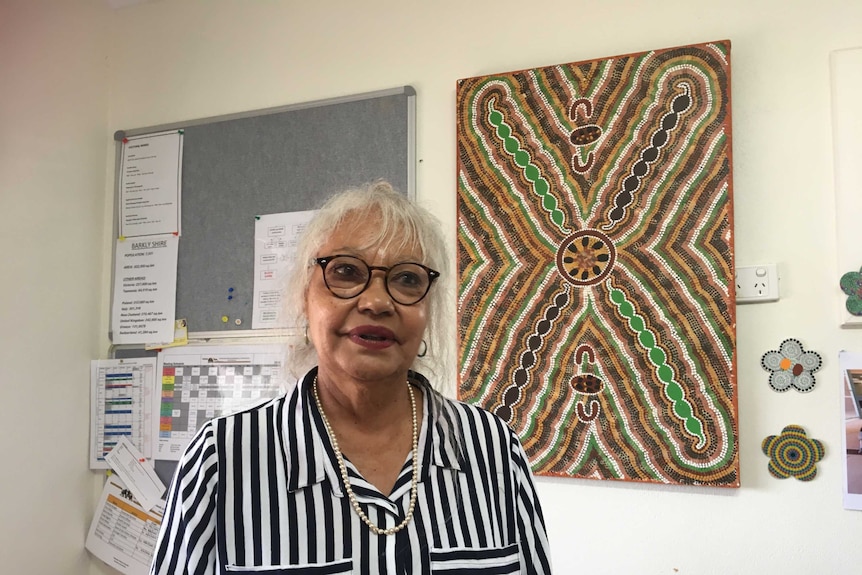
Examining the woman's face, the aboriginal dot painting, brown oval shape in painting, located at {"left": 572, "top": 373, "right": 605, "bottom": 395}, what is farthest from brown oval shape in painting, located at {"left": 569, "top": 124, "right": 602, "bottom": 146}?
the woman's face

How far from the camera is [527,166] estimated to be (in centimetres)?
166

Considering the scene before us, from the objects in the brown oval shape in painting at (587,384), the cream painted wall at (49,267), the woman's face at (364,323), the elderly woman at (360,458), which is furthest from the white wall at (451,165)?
the woman's face at (364,323)

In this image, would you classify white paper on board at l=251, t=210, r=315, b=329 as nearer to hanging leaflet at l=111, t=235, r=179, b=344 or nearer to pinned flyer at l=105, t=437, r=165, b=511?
hanging leaflet at l=111, t=235, r=179, b=344

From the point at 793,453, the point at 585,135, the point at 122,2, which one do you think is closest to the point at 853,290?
the point at 793,453

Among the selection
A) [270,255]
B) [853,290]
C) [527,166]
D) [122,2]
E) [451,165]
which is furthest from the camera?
[122,2]

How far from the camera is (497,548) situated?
38.6 inches

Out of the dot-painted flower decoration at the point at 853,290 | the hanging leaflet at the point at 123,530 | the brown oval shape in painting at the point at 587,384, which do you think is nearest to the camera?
the dot-painted flower decoration at the point at 853,290

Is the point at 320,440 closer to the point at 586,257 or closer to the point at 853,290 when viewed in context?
the point at 586,257

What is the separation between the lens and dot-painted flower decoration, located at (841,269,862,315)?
4.56ft

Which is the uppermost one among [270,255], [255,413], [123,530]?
[270,255]

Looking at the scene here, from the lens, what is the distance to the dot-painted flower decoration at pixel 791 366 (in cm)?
143

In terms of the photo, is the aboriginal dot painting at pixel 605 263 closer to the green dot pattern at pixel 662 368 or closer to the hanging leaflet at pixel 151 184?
the green dot pattern at pixel 662 368

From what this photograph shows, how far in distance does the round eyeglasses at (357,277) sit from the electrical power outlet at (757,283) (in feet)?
2.85

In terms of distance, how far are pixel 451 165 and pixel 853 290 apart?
96cm
